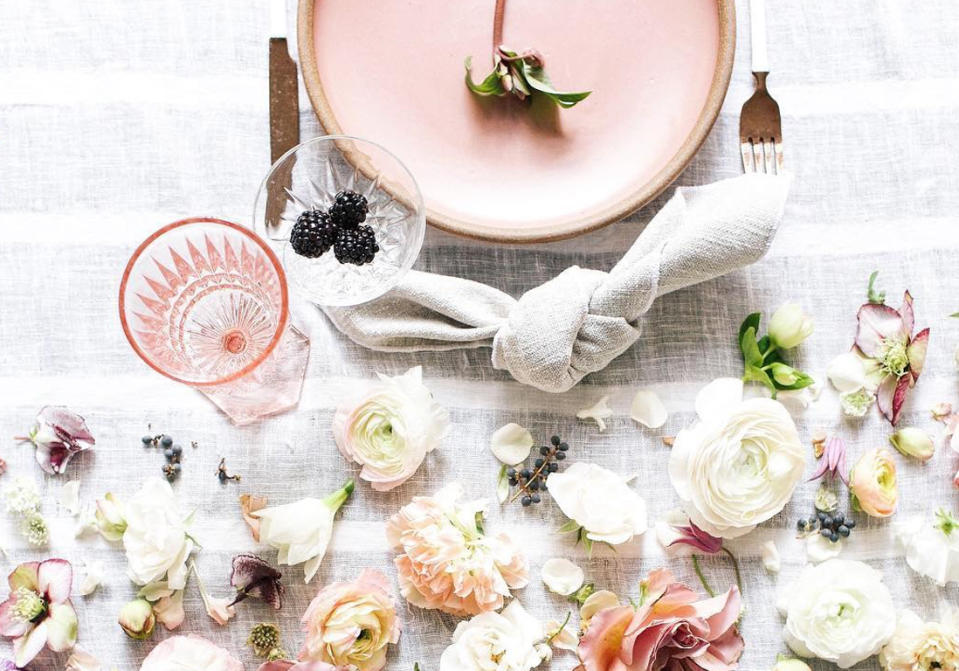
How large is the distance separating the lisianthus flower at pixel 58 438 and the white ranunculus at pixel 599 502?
530 millimetres

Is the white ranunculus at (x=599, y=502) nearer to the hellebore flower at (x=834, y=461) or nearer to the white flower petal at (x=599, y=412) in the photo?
the white flower petal at (x=599, y=412)

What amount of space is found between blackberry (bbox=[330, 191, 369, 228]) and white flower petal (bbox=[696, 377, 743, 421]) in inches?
17.2

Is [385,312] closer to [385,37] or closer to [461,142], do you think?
[461,142]

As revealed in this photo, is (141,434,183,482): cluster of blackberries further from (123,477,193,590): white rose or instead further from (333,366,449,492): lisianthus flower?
(333,366,449,492): lisianthus flower

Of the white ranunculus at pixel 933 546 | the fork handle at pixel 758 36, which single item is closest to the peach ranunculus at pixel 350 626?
the white ranunculus at pixel 933 546

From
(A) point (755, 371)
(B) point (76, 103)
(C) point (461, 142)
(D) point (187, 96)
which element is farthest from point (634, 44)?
(B) point (76, 103)

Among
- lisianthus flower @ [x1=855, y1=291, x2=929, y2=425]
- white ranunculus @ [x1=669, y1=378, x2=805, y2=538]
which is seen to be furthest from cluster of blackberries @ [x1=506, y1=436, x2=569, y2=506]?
lisianthus flower @ [x1=855, y1=291, x2=929, y2=425]

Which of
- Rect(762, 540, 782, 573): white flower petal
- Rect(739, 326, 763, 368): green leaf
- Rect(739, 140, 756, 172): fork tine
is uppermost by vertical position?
Rect(739, 140, 756, 172): fork tine

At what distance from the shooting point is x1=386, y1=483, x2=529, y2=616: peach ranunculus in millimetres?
1033

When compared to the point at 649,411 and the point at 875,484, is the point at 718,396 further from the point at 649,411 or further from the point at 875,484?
the point at 875,484

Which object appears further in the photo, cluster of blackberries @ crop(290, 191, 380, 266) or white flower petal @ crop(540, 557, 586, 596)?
white flower petal @ crop(540, 557, 586, 596)

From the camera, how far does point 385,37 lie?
1.10 m

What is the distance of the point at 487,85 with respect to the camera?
3.55 feet

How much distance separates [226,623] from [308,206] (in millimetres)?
478
